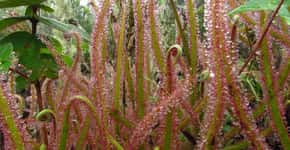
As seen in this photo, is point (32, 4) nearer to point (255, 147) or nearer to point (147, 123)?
point (147, 123)

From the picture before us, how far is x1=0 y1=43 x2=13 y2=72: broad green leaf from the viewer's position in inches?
31.7

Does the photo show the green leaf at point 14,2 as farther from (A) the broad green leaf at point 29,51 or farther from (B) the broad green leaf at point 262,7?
(B) the broad green leaf at point 262,7

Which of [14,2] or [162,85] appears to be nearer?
[162,85]

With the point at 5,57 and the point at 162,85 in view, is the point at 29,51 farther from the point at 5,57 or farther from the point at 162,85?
the point at 162,85

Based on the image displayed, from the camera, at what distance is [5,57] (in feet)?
2.64

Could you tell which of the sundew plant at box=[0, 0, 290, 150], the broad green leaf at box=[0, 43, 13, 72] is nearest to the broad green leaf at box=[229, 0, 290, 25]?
the sundew plant at box=[0, 0, 290, 150]

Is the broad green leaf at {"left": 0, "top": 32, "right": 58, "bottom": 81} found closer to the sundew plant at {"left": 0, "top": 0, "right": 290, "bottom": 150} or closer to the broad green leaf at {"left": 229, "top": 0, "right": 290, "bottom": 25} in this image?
the sundew plant at {"left": 0, "top": 0, "right": 290, "bottom": 150}

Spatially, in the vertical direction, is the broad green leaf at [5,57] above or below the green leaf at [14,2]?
below

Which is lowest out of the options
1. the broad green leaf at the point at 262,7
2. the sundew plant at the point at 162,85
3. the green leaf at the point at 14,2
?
the sundew plant at the point at 162,85

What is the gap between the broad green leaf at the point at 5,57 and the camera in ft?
2.64

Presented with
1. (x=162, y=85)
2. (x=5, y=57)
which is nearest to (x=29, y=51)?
(x=5, y=57)

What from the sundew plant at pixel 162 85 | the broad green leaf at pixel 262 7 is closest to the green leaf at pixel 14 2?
the sundew plant at pixel 162 85

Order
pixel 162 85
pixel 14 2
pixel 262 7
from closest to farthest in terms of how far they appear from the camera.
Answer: pixel 262 7
pixel 162 85
pixel 14 2

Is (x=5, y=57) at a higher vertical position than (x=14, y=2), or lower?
lower
